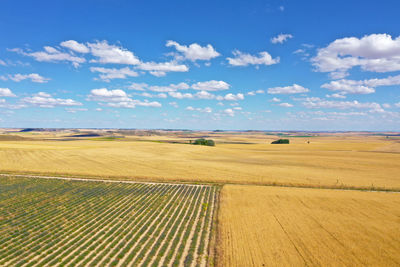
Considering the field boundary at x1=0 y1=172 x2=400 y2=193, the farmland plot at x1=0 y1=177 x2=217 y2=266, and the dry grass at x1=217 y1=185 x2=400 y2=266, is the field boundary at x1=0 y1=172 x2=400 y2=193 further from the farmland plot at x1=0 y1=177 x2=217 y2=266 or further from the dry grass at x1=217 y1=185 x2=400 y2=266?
the farmland plot at x1=0 y1=177 x2=217 y2=266

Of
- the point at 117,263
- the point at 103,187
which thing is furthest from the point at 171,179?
the point at 117,263

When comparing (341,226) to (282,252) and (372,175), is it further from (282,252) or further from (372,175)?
(372,175)

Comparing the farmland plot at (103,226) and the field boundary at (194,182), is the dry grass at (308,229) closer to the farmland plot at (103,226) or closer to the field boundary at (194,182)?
the farmland plot at (103,226)

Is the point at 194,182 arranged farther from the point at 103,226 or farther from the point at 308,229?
the point at 308,229

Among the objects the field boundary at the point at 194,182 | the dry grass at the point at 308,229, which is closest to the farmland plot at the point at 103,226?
the dry grass at the point at 308,229

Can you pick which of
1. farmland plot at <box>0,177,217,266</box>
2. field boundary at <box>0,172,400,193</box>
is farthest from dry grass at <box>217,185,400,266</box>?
field boundary at <box>0,172,400,193</box>
